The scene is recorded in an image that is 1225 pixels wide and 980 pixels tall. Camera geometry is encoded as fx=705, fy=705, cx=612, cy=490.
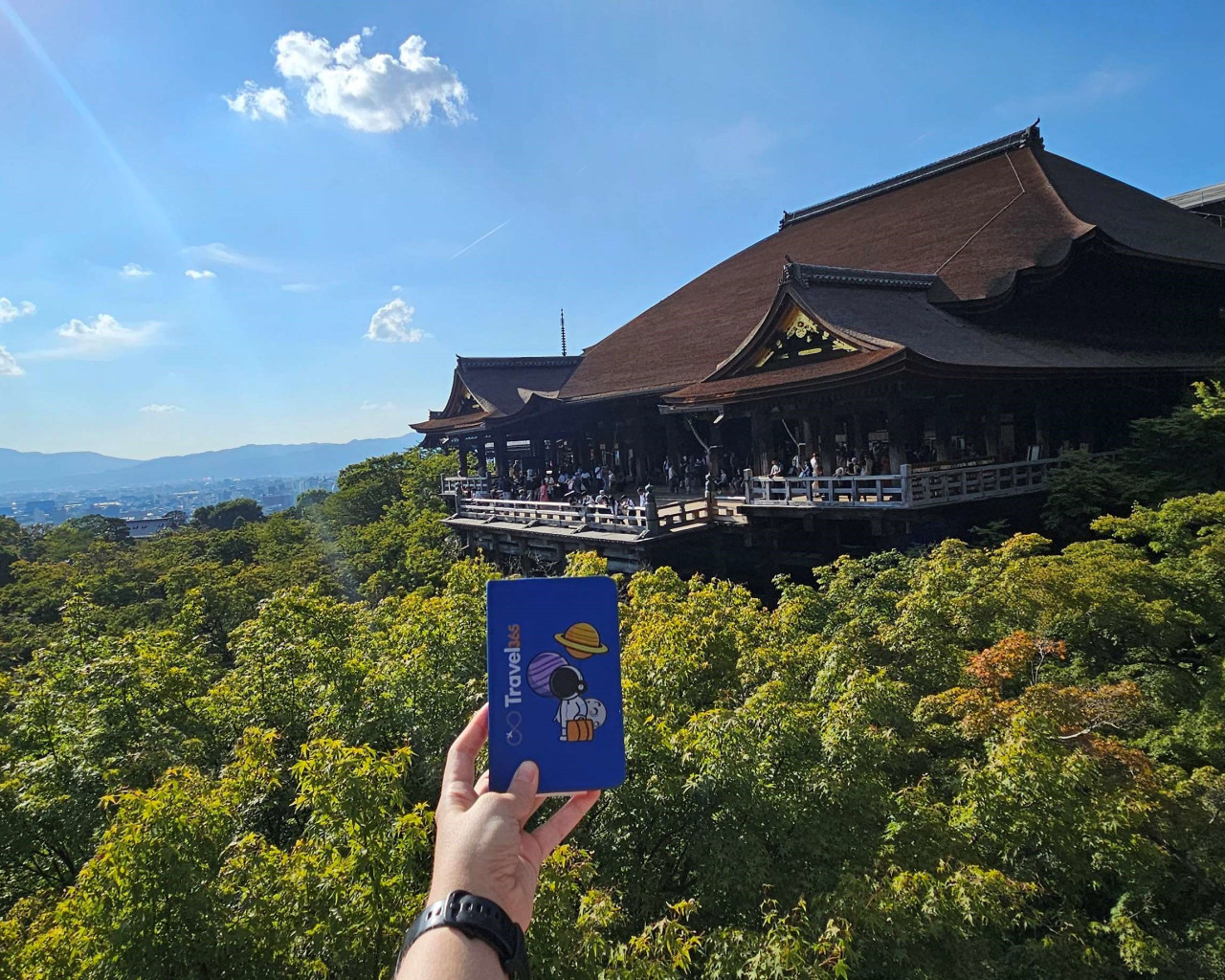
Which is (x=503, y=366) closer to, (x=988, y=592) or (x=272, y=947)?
(x=988, y=592)

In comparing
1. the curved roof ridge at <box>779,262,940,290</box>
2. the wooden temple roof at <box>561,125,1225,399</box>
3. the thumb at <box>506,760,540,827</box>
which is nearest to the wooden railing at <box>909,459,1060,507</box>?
the curved roof ridge at <box>779,262,940,290</box>

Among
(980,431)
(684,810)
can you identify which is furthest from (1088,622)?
(980,431)

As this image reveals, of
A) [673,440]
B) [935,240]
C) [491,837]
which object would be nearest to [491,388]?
[673,440]

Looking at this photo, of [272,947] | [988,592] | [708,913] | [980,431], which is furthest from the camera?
[980,431]

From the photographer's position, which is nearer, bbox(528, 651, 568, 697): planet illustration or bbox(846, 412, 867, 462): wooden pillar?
bbox(528, 651, 568, 697): planet illustration

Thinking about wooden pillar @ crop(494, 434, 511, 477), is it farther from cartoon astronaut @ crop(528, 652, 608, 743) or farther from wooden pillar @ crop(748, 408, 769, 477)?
Answer: cartoon astronaut @ crop(528, 652, 608, 743)

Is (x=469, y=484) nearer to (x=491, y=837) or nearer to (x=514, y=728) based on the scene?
(x=514, y=728)

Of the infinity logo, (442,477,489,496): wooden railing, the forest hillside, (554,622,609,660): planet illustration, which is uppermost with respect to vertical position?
(554,622,609,660): planet illustration

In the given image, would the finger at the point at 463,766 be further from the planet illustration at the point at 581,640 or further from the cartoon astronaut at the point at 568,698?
the planet illustration at the point at 581,640
